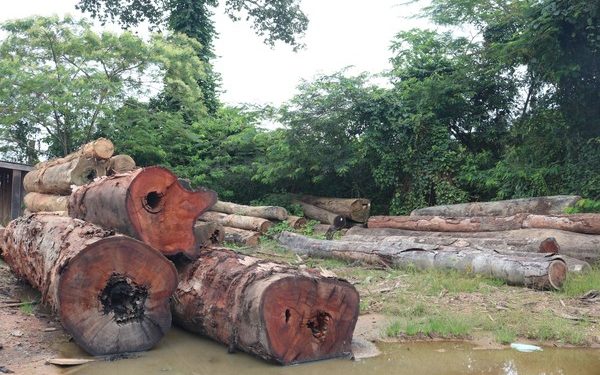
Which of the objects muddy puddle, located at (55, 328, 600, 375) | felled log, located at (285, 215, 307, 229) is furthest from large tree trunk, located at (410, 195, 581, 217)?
muddy puddle, located at (55, 328, 600, 375)

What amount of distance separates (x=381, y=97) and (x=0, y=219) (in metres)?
11.9

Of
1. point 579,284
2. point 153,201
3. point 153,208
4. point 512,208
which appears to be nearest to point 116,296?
point 153,208

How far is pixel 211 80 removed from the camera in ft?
75.2

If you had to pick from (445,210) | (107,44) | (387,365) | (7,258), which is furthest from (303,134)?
(387,365)

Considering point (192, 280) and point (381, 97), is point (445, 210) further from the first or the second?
point (192, 280)

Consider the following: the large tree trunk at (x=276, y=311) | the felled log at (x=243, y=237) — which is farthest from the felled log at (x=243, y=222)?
the large tree trunk at (x=276, y=311)

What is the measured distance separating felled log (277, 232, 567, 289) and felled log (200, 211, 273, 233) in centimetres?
245

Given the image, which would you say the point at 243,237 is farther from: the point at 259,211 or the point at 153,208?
the point at 153,208

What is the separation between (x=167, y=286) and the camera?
5.36m

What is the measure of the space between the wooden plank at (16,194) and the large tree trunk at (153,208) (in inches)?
424

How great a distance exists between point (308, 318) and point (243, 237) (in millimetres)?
8312

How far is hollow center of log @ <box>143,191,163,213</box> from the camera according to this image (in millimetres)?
5824

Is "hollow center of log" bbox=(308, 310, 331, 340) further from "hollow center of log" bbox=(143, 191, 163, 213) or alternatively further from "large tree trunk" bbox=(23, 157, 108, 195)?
"large tree trunk" bbox=(23, 157, 108, 195)

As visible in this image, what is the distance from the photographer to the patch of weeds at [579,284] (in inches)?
278
